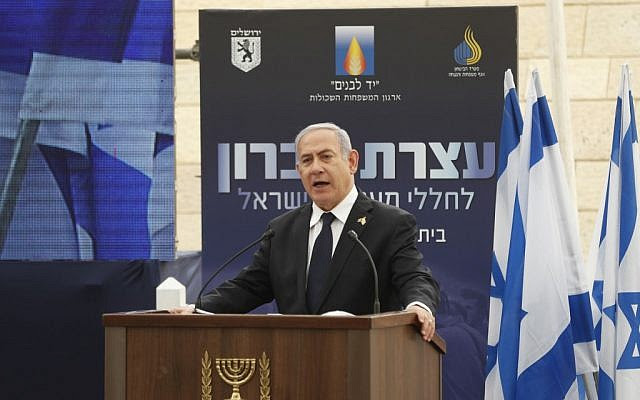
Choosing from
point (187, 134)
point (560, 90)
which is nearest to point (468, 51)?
point (560, 90)

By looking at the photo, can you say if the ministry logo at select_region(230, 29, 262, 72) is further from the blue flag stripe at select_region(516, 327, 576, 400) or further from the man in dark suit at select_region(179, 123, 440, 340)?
the blue flag stripe at select_region(516, 327, 576, 400)

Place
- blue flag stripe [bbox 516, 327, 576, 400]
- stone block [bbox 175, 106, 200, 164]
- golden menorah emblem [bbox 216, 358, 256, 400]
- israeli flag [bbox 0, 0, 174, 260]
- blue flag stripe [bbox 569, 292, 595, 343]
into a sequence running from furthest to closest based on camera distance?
stone block [bbox 175, 106, 200, 164], israeli flag [bbox 0, 0, 174, 260], blue flag stripe [bbox 569, 292, 595, 343], blue flag stripe [bbox 516, 327, 576, 400], golden menorah emblem [bbox 216, 358, 256, 400]

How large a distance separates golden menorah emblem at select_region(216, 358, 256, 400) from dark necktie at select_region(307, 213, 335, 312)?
2.64 ft

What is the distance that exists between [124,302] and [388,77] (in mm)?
2017

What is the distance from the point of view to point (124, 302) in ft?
23.8

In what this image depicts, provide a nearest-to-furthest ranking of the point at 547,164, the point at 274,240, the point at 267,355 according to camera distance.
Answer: the point at 267,355 → the point at 274,240 → the point at 547,164

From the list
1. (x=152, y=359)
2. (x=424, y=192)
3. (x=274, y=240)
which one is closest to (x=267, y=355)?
(x=152, y=359)

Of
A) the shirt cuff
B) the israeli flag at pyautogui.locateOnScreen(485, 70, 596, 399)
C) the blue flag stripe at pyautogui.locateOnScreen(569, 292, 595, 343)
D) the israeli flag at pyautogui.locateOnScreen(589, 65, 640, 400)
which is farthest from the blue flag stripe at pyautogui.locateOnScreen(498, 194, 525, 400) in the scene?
the shirt cuff

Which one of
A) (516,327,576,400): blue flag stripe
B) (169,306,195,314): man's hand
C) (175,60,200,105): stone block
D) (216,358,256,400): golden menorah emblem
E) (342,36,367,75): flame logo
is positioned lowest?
(516,327,576,400): blue flag stripe

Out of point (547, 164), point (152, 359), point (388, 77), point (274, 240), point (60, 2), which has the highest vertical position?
point (60, 2)

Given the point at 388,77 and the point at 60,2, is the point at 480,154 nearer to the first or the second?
the point at 388,77

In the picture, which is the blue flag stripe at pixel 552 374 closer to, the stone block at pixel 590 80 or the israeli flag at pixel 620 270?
the israeli flag at pixel 620 270

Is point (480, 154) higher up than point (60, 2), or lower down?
lower down

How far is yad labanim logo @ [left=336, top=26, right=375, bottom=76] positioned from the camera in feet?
22.9
